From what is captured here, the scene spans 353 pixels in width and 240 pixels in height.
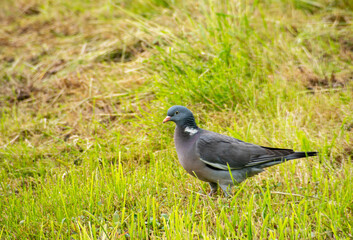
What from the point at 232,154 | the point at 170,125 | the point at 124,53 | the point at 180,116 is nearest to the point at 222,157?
the point at 232,154

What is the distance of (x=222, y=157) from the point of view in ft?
12.5

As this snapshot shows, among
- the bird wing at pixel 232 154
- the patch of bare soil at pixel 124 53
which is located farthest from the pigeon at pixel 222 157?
→ the patch of bare soil at pixel 124 53

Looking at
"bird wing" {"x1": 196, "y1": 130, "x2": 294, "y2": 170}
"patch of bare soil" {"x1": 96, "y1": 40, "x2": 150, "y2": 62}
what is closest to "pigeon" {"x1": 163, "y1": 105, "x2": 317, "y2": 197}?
"bird wing" {"x1": 196, "y1": 130, "x2": 294, "y2": 170}

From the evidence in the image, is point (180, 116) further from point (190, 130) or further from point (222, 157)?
point (222, 157)

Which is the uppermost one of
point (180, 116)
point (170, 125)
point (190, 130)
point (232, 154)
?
point (180, 116)

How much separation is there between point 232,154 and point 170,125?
3.95 ft

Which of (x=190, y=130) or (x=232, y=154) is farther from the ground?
(x=190, y=130)

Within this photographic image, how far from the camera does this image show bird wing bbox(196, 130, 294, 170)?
3.76 m

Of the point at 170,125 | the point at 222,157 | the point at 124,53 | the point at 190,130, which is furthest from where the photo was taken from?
the point at 124,53

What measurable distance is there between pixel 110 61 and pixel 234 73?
2.34m

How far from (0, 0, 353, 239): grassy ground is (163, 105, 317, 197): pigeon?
135 millimetres

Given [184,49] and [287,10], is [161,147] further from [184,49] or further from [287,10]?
[287,10]

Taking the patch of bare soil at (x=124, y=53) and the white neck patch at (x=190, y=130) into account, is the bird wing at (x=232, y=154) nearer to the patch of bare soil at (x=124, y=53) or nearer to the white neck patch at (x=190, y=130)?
the white neck patch at (x=190, y=130)

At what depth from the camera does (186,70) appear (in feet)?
17.1
